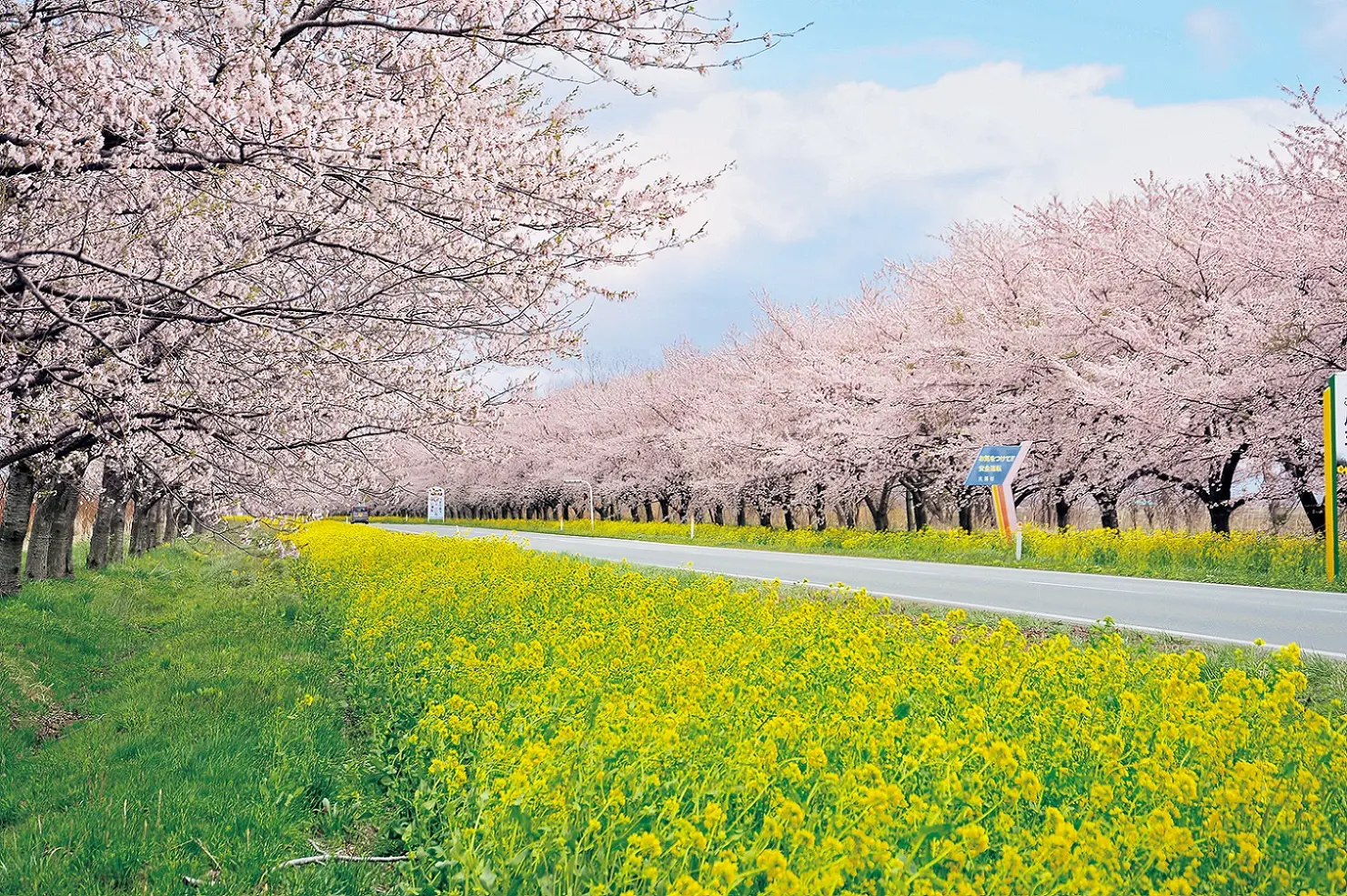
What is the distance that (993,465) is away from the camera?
59.3 ft

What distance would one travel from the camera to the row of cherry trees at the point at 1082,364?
14.5m

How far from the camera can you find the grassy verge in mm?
13742

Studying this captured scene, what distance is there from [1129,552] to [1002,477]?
271 centimetres

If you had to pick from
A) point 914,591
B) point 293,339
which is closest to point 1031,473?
point 914,591

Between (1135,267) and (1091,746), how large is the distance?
17.0 metres

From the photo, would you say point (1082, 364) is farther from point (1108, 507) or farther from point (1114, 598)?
point (1114, 598)

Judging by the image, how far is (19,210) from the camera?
561cm

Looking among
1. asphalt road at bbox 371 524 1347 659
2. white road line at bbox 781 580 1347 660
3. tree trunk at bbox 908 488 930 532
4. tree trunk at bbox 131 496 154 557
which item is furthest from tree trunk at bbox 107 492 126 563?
tree trunk at bbox 908 488 930 532

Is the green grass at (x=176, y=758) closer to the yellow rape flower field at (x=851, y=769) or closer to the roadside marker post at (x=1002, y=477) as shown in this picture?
the yellow rape flower field at (x=851, y=769)

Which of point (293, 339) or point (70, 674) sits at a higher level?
point (293, 339)

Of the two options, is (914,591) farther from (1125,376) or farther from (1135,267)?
(1135,267)

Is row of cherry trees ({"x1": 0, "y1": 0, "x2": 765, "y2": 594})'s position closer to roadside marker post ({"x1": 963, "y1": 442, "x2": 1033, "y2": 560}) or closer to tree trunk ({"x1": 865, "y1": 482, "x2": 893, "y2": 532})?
roadside marker post ({"x1": 963, "y1": 442, "x2": 1033, "y2": 560})

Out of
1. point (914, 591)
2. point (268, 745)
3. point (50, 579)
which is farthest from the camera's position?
point (50, 579)

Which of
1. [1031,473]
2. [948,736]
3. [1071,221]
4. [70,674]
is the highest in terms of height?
[1071,221]
